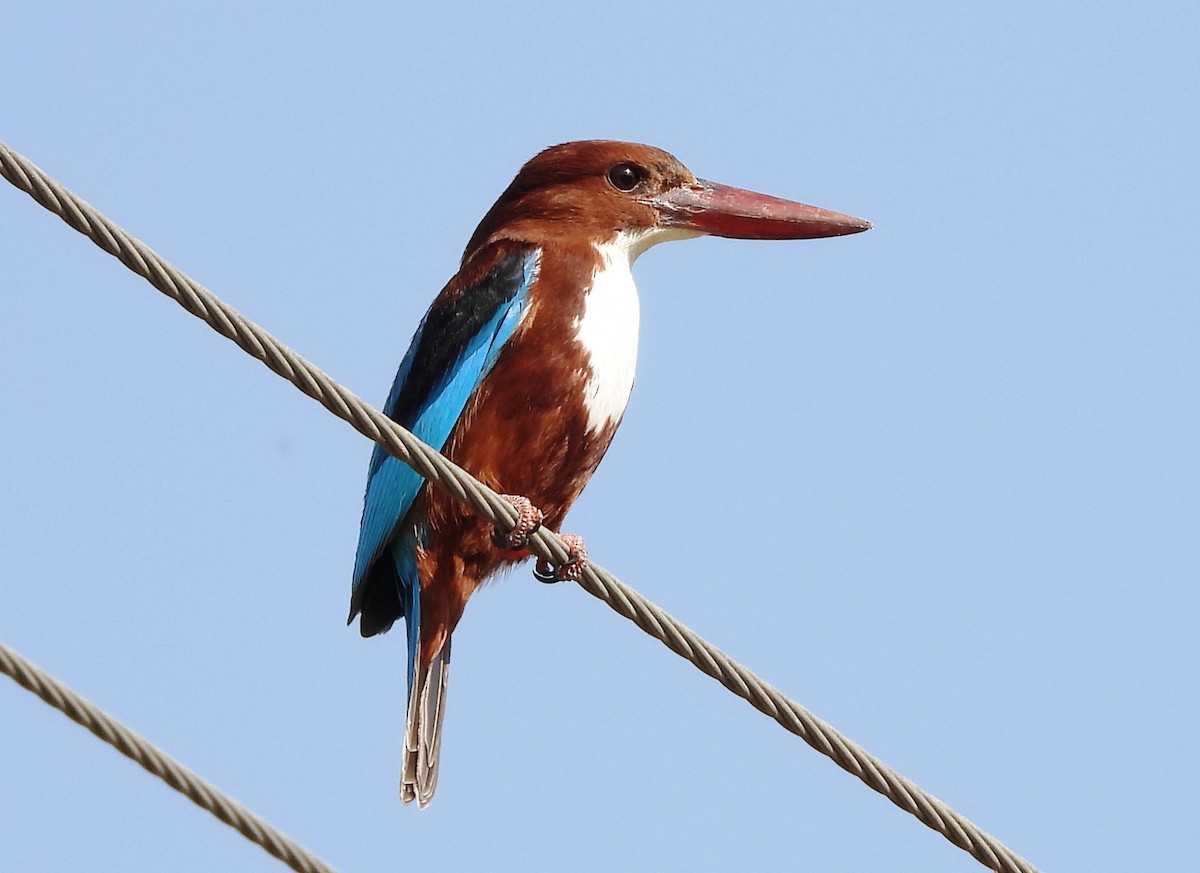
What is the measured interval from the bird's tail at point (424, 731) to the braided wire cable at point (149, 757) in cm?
167

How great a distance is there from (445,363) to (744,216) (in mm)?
1250

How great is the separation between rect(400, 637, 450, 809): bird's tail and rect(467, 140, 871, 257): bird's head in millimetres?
1265

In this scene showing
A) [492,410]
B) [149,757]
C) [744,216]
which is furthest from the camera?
[744,216]

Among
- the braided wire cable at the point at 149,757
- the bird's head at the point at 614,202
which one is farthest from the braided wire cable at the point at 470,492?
the bird's head at the point at 614,202

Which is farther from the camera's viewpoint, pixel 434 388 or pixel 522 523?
pixel 434 388

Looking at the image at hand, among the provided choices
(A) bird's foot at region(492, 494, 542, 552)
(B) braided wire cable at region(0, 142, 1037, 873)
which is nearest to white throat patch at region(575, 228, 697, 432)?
(A) bird's foot at region(492, 494, 542, 552)

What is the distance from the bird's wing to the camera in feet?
14.9

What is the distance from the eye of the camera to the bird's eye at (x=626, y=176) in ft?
17.0

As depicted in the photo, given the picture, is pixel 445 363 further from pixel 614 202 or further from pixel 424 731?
pixel 424 731

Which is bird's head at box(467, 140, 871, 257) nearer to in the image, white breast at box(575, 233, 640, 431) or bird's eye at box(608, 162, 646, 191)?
bird's eye at box(608, 162, 646, 191)

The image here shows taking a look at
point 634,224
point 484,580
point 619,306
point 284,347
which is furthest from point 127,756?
point 634,224

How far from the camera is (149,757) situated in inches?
110

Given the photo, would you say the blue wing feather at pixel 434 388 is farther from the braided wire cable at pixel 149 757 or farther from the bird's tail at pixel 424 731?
the braided wire cable at pixel 149 757

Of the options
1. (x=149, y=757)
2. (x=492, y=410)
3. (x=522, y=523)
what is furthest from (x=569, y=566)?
(x=149, y=757)
